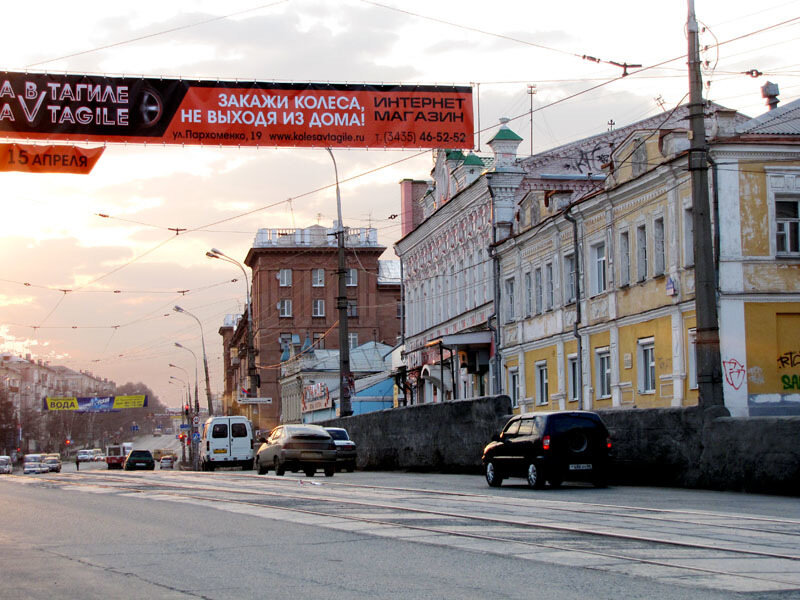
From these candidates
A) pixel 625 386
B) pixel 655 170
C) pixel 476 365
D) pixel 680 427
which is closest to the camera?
pixel 680 427

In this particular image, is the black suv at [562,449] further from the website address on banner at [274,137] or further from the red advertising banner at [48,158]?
the red advertising banner at [48,158]

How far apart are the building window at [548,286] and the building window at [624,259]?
5675mm

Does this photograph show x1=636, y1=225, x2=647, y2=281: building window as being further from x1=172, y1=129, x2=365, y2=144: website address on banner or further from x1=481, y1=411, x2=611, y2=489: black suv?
x1=172, y1=129, x2=365, y2=144: website address on banner

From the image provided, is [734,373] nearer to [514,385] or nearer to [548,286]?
[548,286]

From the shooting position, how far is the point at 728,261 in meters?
29.8

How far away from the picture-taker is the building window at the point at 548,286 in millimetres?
40688

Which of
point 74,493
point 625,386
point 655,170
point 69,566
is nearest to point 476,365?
point 625,386

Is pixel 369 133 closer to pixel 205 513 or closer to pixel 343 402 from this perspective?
pixel 205 513

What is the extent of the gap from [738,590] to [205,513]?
10.0m

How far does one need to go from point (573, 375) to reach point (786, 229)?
1081cm

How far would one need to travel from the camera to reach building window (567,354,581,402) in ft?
128

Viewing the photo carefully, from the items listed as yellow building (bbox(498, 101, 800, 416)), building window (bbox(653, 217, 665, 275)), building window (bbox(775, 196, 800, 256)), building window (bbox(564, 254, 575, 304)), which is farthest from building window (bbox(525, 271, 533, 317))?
building window (bbox(775, 196, 800, 256))

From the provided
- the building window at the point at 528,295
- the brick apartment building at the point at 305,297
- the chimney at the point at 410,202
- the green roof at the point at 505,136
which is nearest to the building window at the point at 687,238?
the building window at the point at 528,295

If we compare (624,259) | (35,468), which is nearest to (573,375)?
(624,259)
